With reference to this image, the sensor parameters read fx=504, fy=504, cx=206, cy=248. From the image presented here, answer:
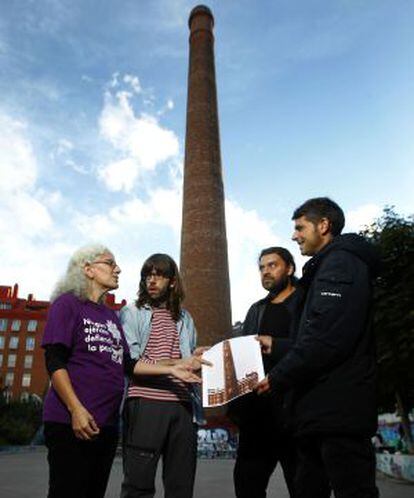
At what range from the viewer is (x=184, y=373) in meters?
2.71

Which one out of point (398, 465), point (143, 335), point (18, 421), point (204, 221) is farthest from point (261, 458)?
point (18, 421)

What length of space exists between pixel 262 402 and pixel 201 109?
19.9 m

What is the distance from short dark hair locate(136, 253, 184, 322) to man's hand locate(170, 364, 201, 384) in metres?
0.47

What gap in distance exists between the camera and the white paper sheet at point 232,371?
260 cm

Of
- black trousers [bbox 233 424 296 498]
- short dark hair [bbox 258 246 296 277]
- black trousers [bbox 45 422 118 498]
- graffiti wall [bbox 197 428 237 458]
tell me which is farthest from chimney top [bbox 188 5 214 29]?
black trousers [bbox 45 422 118 498]

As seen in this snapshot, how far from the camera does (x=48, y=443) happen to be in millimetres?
2291

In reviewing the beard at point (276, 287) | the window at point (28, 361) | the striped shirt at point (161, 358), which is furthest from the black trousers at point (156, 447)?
the window at point (28, 361)

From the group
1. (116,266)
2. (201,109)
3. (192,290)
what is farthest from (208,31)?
(116,266)

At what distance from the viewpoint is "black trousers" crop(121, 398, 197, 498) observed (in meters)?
2.62

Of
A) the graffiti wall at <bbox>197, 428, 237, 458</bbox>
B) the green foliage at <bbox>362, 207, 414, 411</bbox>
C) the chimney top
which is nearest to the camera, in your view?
the green foliage at <bbox>362, 207, 414, 411</bbox>

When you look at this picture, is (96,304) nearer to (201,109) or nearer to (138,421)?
(138,421)

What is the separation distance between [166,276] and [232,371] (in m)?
0.78

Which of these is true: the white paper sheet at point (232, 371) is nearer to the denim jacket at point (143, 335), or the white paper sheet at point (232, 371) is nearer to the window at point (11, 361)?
the denim jacket at point (143, 335)

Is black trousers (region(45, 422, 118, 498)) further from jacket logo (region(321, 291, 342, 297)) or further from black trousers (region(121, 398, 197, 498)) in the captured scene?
jacket logo (region(321, 291, 342, 297))
